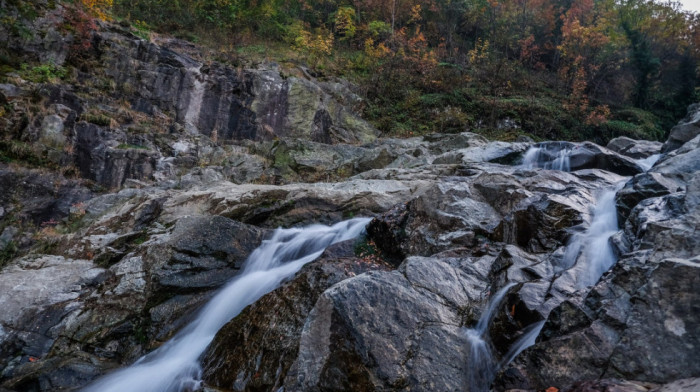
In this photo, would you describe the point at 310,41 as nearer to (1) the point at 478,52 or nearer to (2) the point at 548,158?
(1) the point at 478,52

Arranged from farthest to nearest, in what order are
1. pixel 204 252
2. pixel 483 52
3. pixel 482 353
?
pixel 483 52
pixel 204 252
pixel 482 353

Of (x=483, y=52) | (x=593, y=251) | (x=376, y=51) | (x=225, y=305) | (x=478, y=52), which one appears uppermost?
(x=478, y=52)

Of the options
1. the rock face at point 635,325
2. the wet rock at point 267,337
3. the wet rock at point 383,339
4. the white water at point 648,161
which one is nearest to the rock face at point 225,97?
the white water at point 648,161

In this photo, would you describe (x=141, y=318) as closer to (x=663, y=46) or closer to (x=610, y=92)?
(x=610, y=92)

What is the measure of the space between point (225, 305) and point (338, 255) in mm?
2150

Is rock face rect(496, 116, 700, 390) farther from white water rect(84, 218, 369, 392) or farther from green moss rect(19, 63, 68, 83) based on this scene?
green moss rect(19, 63, 68, 83)

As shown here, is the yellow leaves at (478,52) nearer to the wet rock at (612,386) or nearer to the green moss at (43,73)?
the green moss at (43,73)

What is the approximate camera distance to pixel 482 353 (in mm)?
3453

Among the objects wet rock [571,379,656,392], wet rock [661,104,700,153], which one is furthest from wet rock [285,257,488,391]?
wet rock [661,104,700,153]

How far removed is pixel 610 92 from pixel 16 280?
30.2m

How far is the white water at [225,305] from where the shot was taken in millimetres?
4406

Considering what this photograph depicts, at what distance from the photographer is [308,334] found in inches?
134

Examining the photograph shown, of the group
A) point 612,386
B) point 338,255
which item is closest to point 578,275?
point 612,386

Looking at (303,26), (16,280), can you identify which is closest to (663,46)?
(303,26)
